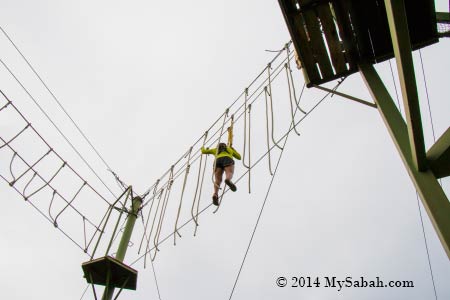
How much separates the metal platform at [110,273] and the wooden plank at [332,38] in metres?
4.50

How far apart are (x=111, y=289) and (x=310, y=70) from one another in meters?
4.77

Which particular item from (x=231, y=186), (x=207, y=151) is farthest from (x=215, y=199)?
(x=207, y=151)

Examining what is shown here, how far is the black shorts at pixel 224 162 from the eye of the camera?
6.53 metres

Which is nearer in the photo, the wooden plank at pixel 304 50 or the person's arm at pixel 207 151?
the wooden plank at pixel 304 50

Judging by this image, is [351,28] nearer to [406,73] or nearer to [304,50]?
[304,50]

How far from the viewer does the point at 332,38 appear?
13.6 feet

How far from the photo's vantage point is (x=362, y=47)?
4.04 metres

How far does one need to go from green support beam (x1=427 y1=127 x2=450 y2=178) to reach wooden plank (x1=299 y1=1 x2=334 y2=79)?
7.55ft

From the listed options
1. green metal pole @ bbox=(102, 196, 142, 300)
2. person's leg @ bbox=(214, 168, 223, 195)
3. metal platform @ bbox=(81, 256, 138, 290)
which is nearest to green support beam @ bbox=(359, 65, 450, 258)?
person's leg @ bbox=(214, 168, 223, 195)

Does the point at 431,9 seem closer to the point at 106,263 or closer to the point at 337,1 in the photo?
the point at 337,1

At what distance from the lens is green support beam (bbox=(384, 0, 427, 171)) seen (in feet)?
A: 6.48

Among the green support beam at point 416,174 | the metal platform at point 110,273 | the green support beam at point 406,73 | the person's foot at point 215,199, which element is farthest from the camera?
the person's foot at point 215,199

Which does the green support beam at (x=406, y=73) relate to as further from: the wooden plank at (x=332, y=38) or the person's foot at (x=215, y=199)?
the person's foot at (x=215, y=199)

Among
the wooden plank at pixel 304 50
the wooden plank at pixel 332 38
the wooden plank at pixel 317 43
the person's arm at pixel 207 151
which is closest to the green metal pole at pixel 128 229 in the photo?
the person's arm at pixel 207 151
